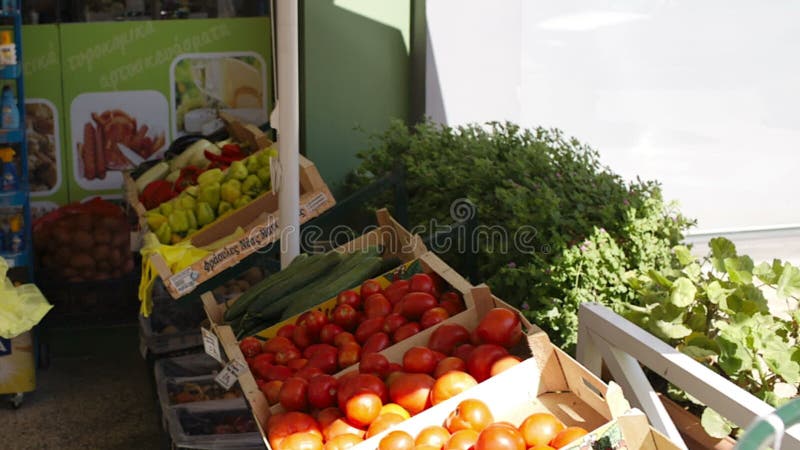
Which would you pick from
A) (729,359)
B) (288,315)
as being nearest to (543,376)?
(729,359)

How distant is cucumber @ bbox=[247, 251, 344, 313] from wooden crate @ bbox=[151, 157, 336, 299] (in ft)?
1.45

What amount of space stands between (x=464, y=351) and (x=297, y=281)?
1.03m

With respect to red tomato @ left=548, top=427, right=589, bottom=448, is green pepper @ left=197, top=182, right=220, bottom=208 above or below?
above

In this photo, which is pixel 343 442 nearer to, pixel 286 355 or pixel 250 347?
pixel 286 355

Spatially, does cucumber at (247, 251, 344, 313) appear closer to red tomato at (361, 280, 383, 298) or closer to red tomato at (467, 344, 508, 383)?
red tomato at (361, 280, 383, 298)

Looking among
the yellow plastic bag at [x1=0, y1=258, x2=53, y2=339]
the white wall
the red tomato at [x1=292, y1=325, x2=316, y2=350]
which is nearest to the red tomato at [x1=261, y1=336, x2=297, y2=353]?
the red tomato at [x1=292, y1=325, x2=316, y2=350]

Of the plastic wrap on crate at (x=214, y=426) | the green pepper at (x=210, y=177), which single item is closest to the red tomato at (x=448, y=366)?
the plastic wrap on crate at (x=214, y=426)

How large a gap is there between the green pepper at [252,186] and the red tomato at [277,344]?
4.93 ft

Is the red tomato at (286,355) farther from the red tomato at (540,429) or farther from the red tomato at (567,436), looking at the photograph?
the red tomato at (567,436)

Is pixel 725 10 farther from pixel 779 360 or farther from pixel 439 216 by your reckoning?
pixel 779 360

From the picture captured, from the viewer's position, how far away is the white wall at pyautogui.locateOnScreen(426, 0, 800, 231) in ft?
19.9

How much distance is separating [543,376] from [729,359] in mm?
571

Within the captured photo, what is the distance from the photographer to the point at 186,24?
599 centimetres

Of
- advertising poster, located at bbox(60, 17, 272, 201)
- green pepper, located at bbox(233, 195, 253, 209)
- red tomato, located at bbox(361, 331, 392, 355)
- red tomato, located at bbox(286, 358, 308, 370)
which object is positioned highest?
advertising poster, located at bbox(60, 17, 272, 201)
